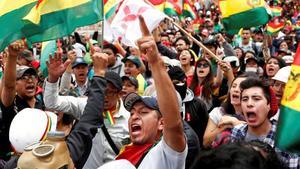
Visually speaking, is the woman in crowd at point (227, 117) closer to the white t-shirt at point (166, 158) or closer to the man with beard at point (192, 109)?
the man with beard at point (192, 109)

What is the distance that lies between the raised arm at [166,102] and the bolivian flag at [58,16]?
192cm

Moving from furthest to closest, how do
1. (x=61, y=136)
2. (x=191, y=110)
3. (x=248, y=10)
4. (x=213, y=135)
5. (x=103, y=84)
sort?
(x=248, y=10), (x=191, y=110), (x=213, y=135), (x=103, y=84), (x=61, y=136)

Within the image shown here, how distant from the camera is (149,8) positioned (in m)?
5.00

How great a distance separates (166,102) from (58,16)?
7.57 ft

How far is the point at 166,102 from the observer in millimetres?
3053

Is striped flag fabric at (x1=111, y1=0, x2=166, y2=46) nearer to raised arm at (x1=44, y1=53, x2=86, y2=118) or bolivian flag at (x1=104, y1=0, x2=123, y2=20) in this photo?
raised arm at (x1=44, y1=53, x2=86, y2=118)

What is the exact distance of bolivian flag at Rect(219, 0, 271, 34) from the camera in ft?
24.8

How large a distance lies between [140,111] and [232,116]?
130cm

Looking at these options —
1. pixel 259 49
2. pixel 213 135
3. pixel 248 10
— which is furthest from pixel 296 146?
pixel 259 49

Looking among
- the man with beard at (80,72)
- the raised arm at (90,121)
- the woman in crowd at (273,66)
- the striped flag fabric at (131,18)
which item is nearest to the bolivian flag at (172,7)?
the woman in crowd at (273,66)

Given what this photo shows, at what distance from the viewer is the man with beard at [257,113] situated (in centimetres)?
392

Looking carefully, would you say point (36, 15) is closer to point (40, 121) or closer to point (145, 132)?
point (40, 121)

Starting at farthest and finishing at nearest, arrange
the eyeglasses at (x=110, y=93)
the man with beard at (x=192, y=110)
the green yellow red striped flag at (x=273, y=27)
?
1. the green yellow red striped flag at (x=273, y=27)
2. the man with beard at (x=192, y=110)
3. the eyeglasses at (x=110, y=93)

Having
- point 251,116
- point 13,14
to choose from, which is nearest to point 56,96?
point 13,14
